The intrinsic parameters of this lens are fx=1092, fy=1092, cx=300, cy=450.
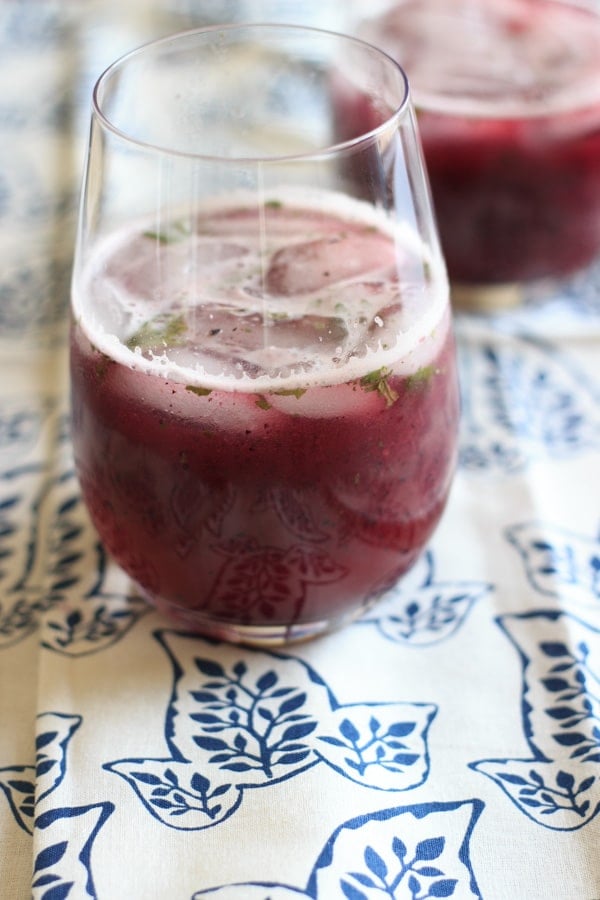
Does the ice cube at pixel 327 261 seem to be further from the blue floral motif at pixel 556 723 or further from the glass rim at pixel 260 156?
the blue floral motif at pixel 556 723

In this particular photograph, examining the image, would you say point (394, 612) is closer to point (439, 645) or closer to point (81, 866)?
point (439, 645)

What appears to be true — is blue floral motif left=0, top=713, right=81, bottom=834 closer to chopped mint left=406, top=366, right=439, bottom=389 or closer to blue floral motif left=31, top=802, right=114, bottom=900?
blue floral motif left=31, top=802, right=114, bottom=900

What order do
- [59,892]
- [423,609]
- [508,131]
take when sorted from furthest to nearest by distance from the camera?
1. [508,131]
2. [423,609]
3. [59,892]

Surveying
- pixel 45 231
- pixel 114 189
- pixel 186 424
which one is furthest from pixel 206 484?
pixel 45 231

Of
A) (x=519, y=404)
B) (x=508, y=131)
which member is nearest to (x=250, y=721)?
(x=519, y=404)

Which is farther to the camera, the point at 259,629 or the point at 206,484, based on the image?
the point at 259,629

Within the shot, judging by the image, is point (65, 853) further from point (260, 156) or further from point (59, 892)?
point (260, 156)
